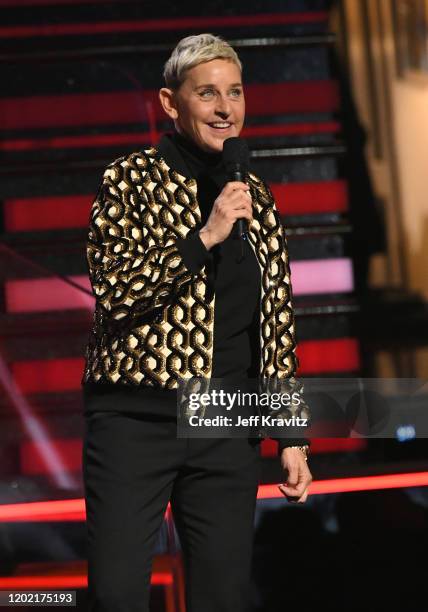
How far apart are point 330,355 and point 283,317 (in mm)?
2222

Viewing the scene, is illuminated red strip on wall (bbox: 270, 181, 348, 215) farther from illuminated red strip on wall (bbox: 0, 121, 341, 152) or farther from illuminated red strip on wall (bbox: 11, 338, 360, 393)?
illuminated red strip on wall (bbox: 11, 338, 360, 393)

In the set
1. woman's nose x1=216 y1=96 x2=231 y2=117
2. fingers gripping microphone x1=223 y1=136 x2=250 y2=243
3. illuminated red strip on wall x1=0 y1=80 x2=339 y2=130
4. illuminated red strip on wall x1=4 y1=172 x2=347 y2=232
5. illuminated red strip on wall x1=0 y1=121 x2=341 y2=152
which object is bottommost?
fingers gripping microphone x1=223 y1=136 x2=250 y2=243

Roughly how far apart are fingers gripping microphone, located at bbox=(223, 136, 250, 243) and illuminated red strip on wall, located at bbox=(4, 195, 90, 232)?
2516 millimetres

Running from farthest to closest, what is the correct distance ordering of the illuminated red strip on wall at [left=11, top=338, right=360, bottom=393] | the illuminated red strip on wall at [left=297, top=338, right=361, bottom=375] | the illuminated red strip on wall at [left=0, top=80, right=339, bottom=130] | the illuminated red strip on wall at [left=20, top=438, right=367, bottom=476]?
1. the illuminated red strip on wall at [left=0, top=80, right=339, bottom=130]
2. the illuminated red strip on wall at [left=297, top=338, right=361, bottom=375]
3. the illuminated red strip on wall at [left=11, top=338, right=360, bottom=393]
4. the illuminated red strip on wall at [left=20, top=438, right=367, bottom=476]

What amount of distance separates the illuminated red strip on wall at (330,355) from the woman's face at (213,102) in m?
2.35

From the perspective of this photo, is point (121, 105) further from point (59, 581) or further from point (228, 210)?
point (228, 210)

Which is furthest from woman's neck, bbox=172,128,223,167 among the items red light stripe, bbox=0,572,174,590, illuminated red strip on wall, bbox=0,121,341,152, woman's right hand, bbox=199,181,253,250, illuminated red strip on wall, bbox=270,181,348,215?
illuminated red strip on wall, bbox=270,181,348,215

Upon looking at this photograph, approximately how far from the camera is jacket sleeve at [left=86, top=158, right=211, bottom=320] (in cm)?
186

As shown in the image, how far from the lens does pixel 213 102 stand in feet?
6.58

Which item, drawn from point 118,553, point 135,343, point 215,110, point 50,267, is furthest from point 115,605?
point 50,267

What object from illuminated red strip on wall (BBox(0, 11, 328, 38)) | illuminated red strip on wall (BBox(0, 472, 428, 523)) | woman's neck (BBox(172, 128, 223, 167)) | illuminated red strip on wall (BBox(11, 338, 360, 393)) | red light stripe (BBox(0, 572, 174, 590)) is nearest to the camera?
woman's neck (BBox(172, 128, 223, 167))

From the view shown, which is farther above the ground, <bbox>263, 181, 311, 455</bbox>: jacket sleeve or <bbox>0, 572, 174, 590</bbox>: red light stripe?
<bbox>263, 181, 311, 455</bbox>: jacket sleeve

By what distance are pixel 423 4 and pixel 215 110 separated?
9.52 ft

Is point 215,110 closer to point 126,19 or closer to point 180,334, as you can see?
point 180,334
